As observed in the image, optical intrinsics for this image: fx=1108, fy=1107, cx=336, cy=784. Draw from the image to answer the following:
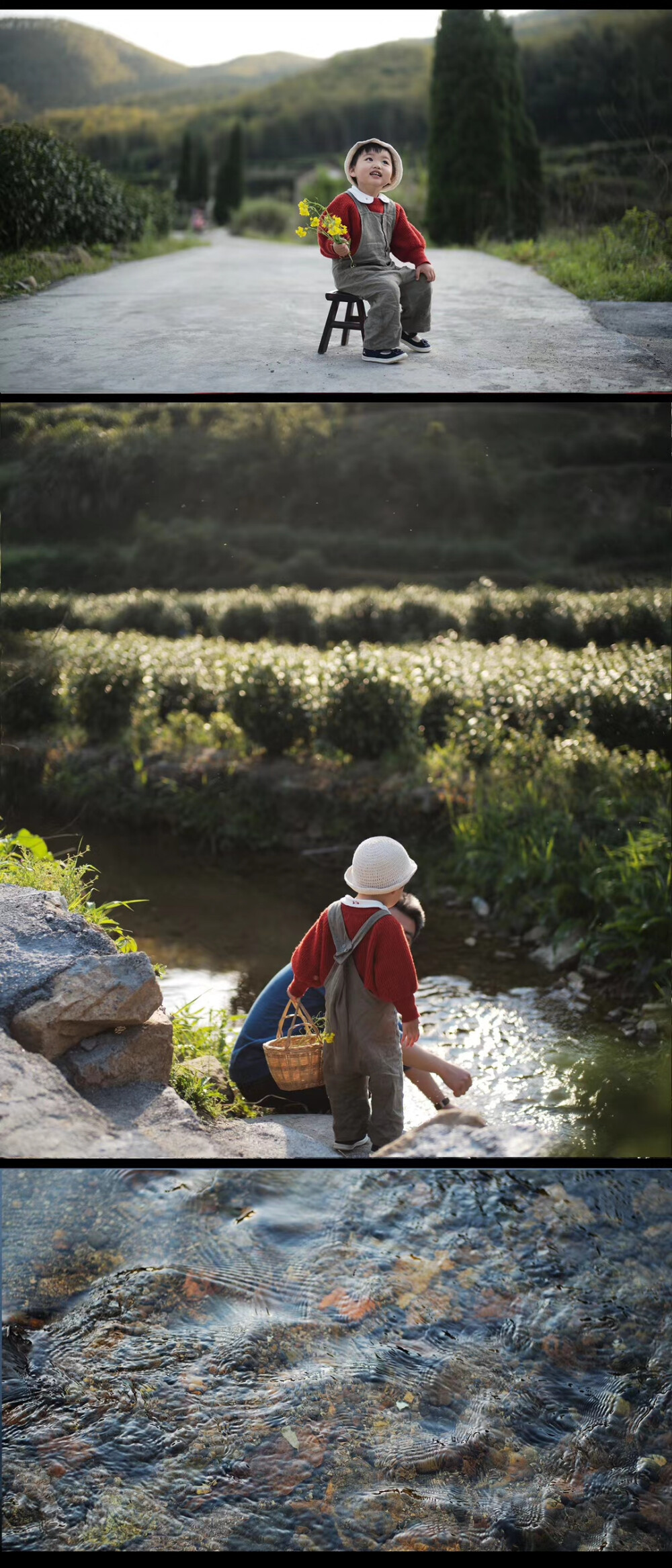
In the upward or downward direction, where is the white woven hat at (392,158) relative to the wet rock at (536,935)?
upward

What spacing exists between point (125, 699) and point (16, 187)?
5.06m

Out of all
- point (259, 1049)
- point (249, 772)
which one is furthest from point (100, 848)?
point (259, 1049)

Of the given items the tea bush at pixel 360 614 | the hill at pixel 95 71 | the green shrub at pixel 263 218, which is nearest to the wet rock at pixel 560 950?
the tea bush at pixel 360 614

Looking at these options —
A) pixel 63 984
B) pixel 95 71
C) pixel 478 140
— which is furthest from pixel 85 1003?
pixel 478 140

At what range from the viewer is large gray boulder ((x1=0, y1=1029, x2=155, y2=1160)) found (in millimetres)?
2910

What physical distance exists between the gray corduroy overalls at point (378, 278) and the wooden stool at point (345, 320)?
24 mm

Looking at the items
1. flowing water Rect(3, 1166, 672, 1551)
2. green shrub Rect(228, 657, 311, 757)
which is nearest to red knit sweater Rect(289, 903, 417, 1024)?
flowing water Rect(3, 1166, 672, 1551)

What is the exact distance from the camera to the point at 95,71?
3.36 meters

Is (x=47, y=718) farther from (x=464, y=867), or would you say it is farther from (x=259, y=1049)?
(x=259, y=1049)

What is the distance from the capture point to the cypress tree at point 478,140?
10.9ft

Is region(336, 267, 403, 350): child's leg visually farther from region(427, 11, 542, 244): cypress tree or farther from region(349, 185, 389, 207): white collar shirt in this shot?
region(427, 11, 542, 244): cypress tree

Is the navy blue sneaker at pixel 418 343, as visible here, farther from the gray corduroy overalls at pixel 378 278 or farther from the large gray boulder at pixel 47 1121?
the large gray boulder at pixel 47 1121

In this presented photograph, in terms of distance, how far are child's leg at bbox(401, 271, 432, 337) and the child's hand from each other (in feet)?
7.43

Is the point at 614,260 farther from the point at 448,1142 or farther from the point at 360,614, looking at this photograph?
the point at 360,614
